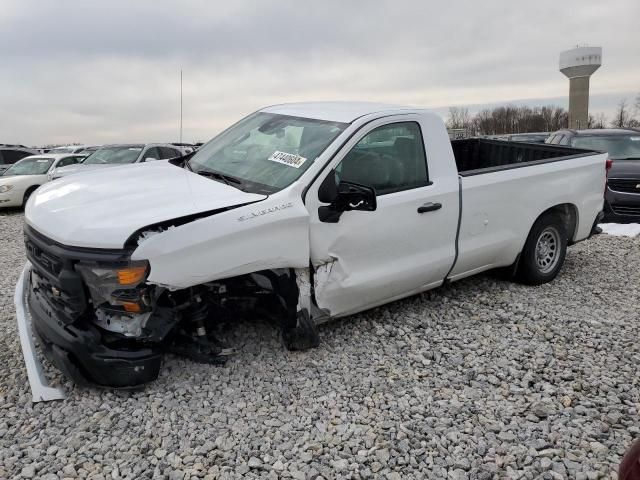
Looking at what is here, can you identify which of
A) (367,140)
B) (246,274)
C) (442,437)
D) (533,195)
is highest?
(367,140)

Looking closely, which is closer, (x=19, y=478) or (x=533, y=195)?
(x=19, y=478)

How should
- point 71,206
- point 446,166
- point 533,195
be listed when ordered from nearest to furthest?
point 71,206, point 446,166, point 533,195

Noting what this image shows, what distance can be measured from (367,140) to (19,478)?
309cm

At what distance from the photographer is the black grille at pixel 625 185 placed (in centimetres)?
887

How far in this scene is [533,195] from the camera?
5.12m

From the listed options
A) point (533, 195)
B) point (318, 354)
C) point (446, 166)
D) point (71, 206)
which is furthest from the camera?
point (533, 195)

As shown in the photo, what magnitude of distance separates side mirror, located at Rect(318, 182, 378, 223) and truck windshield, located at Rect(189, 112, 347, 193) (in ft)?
1.02

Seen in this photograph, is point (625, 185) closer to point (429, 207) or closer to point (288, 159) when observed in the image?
point (429, 207)

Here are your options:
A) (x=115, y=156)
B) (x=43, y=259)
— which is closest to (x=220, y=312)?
(x=43, y=259)

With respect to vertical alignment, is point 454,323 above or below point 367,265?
below

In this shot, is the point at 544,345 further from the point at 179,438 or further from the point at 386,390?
the point at 179,438

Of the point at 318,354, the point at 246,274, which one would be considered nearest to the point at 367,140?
the point at 246,274

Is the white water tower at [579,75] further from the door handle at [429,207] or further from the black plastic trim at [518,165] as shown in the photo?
the door handle at [429,207]

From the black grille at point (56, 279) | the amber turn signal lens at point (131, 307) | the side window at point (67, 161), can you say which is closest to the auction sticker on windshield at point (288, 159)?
the amber turn signal lens at point (131, 307)
